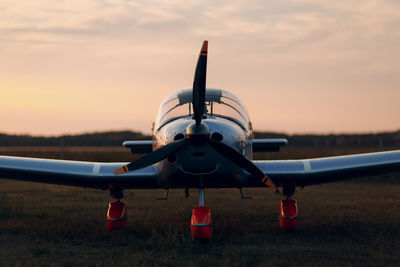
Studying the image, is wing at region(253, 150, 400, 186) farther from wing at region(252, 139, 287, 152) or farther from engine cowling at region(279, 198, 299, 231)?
wing at region(252, 139, 287, 152)

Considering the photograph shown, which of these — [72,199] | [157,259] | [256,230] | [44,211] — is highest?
[72,199]

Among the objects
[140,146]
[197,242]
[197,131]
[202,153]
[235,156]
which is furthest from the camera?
[140,146]

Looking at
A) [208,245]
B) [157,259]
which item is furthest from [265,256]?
[157,259]

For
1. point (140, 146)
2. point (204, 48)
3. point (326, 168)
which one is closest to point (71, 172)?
point (140, 146)

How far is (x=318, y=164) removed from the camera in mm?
7934

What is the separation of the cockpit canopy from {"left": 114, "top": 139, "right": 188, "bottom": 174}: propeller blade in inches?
55.9

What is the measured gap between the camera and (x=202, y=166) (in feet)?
19.6

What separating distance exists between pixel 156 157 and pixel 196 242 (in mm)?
1387

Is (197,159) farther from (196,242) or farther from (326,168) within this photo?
(326,168)

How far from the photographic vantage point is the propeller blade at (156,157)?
19.6 feet

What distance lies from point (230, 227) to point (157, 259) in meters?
2.69

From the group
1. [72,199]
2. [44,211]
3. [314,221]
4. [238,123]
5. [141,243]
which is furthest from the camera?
[72,199]

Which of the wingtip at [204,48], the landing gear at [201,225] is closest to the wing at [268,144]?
the landing gear at [201,225]

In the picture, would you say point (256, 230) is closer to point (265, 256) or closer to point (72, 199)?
point (265, 256)
